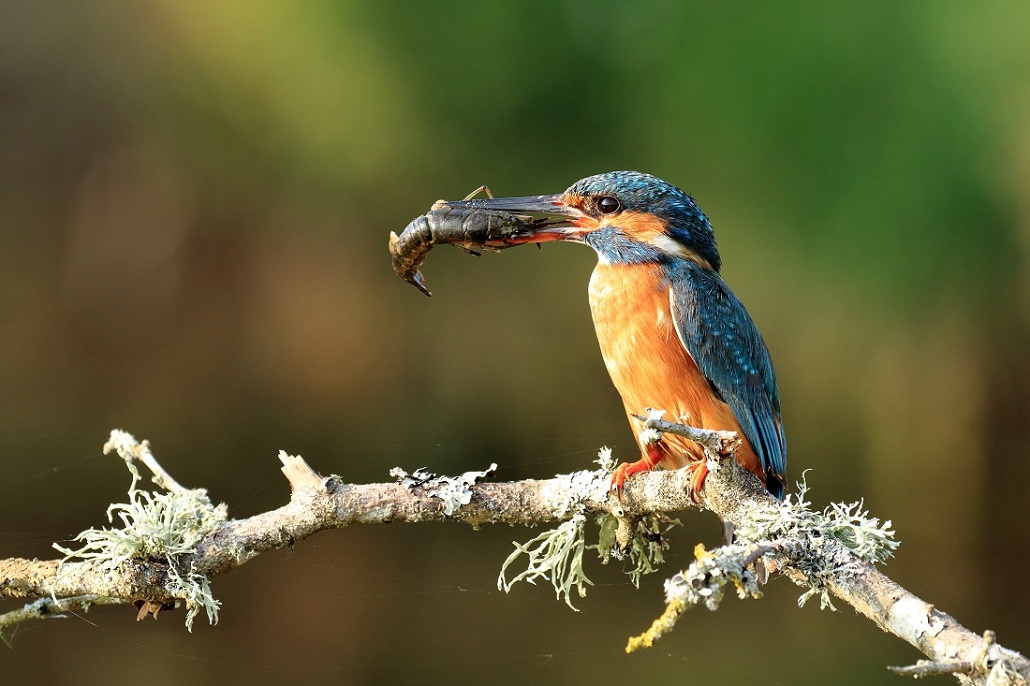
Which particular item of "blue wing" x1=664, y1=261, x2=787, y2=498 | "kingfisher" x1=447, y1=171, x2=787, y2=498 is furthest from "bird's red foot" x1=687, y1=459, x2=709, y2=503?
"blue wing" x1=664, y1=261, x2=787, y2=498

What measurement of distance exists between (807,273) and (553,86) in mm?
1502

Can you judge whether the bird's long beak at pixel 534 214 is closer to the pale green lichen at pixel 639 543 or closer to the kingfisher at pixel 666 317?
the kingfisher at pixel 666 317

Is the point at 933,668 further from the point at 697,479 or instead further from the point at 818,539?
the point at 697,479

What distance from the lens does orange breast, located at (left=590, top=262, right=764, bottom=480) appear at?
2080mm

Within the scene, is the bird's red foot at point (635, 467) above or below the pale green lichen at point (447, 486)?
above

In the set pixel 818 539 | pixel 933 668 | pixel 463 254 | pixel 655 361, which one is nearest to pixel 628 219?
pixel 655 361

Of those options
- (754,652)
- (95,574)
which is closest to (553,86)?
(754,652)

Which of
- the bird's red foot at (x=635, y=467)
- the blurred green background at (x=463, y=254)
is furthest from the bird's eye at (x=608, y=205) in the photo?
the blurred green background at (x=463, y=254)

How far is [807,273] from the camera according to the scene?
4855mm

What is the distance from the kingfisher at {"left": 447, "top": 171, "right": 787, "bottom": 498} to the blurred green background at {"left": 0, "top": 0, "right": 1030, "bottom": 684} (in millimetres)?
2483

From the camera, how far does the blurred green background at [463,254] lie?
4652mm

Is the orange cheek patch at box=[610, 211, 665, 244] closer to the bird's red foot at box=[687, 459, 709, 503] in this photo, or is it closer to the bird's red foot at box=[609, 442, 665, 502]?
the bird's red foot at box=[609, 442, 665, 502]

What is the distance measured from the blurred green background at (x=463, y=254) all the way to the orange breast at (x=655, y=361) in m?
2.51

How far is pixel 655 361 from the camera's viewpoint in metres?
2.08
